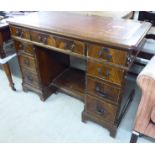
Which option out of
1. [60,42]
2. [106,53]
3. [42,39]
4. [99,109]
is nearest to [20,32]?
[42,39]

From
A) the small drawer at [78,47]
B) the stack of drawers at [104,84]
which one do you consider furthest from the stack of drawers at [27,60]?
the stack of drawers at [104,84]

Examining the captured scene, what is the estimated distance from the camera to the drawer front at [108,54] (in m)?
1.02

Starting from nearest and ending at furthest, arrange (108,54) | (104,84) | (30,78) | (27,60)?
(108,54), (104,84), (27,60), (30,78)

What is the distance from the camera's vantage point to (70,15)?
1.55 metres

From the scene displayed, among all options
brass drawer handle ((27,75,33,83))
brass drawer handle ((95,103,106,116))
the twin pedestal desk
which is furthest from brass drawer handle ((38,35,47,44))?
brass drawer handle ((95,103,106,116))

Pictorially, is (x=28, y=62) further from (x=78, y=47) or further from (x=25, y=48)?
(x=78, y=47)

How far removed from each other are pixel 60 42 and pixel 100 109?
2.06ft

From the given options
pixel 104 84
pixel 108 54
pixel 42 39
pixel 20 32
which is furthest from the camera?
pixel 20 32

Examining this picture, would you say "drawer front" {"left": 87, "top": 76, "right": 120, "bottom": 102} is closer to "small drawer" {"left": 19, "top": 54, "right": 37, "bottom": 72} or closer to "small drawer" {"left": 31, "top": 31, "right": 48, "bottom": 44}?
"small drawer" {"left": 31, "top": 31, "right": 48, "bottom": 44}

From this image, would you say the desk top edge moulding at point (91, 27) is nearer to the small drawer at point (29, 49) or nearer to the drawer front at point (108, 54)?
the drawer front at point (108, 54)

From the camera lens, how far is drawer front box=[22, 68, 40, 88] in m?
1.69

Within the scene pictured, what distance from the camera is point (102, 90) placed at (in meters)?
1.25
